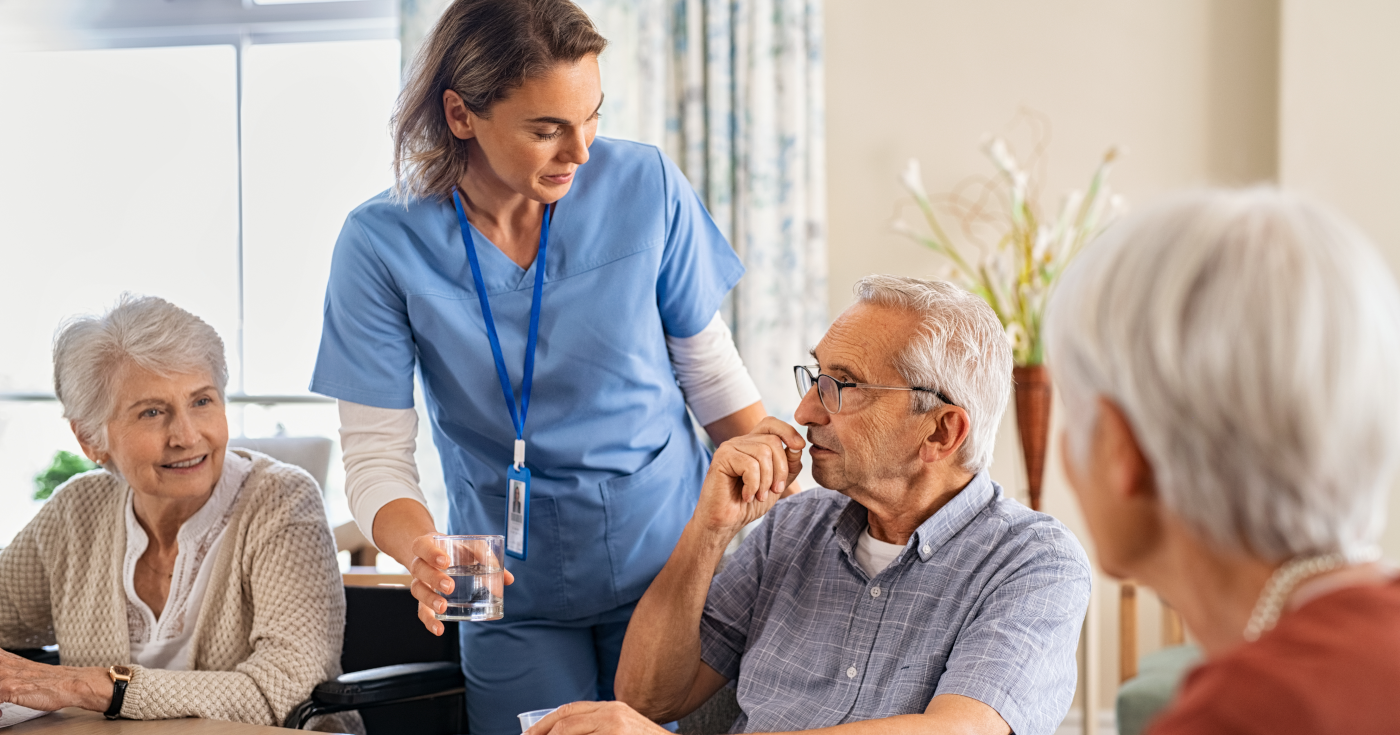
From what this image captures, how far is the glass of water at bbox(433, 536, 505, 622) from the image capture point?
147 cm

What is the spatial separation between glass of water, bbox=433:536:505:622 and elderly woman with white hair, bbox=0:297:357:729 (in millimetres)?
438

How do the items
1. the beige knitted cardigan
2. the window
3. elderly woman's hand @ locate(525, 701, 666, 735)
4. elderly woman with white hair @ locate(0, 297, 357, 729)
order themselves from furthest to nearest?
the window < elderly woman with white hair @ locate(0, 297, 357, 729) < the beige knitted cardigan < elderly woman's hand @ locate(525, 701, 666, 735)

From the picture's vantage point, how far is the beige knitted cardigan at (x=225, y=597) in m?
1.69

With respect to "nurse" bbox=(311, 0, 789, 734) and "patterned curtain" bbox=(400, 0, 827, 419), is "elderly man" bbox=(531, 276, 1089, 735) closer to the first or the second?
"nurse" bbox=(311, 0, 789, 734)

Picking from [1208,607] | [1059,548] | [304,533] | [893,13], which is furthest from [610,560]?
[893,13]

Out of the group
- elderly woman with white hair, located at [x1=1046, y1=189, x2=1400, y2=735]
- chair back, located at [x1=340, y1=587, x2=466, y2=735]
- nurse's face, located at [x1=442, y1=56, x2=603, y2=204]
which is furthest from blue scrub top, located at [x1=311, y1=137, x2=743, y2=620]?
elderly woman with white hair, located at [x1=1046, y1=189, x2=1400, y2=735]

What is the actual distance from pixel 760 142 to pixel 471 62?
89.2 inches

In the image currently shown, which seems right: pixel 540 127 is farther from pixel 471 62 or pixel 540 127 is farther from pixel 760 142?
pixel 760 142

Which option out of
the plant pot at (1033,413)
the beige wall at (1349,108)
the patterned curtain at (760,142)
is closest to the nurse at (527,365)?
the plant pot at (1033,413)

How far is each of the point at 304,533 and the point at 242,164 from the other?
3.25 meters

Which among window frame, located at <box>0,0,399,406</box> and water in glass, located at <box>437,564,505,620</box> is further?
window frame, located at <box>0,0,399,406</box>

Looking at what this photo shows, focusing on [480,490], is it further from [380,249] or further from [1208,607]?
[1208,607]

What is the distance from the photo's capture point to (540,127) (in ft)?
5.08

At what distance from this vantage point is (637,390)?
1778 millimetres
